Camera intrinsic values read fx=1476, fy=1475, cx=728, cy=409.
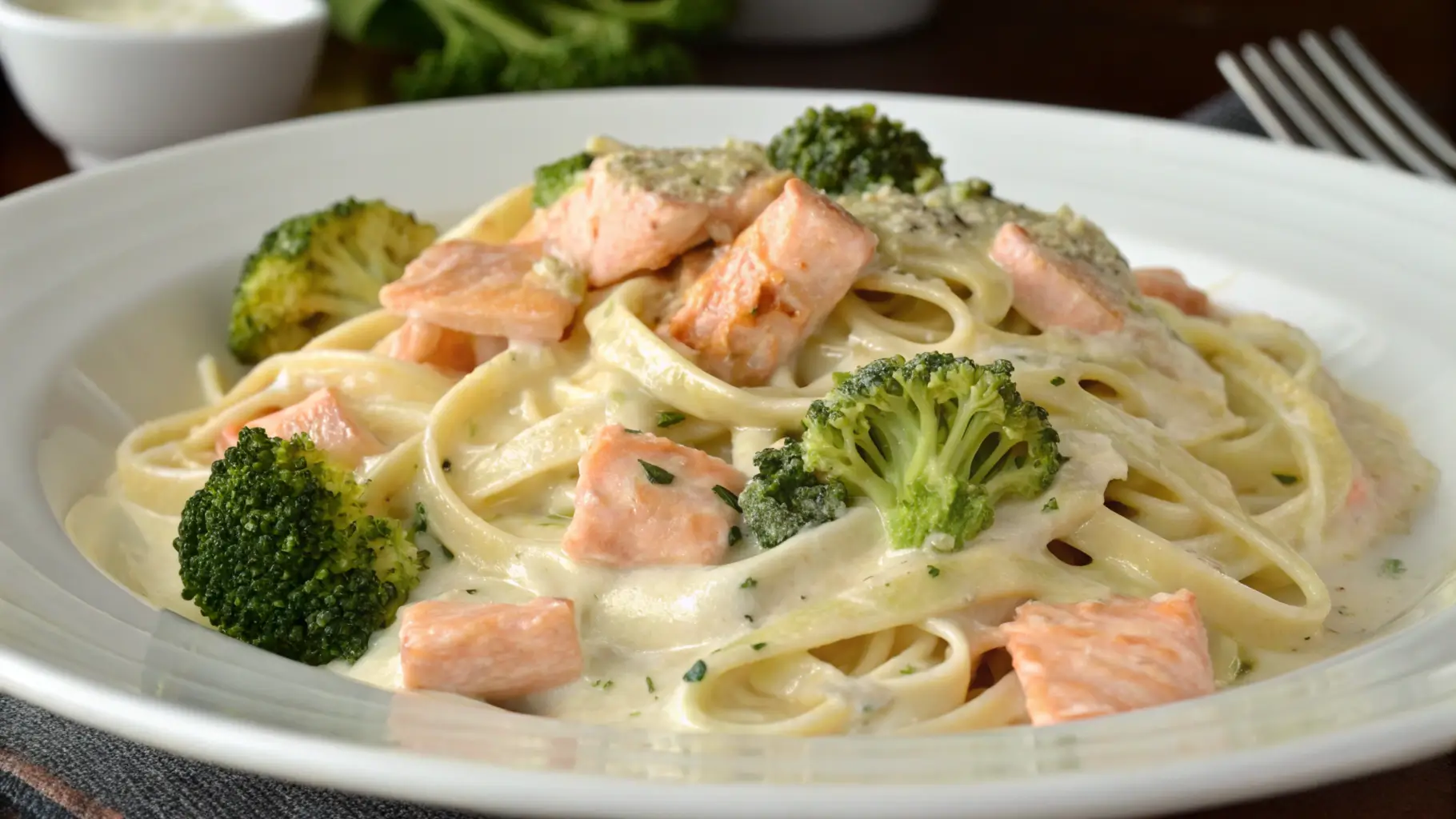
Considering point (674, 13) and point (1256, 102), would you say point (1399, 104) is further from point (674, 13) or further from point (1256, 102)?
point (674, 13)

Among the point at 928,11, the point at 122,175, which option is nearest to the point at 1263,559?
Result: the point at 122,175

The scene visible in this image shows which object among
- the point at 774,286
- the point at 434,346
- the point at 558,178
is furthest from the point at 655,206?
the point at 434,346

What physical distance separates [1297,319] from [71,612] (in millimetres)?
3570

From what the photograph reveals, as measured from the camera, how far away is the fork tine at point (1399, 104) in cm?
583

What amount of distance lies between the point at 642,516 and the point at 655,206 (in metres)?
0.81

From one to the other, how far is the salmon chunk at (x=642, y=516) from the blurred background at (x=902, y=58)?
150 inches

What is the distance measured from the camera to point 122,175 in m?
4.57

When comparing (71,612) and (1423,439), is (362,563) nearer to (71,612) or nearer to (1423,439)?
(71,612)

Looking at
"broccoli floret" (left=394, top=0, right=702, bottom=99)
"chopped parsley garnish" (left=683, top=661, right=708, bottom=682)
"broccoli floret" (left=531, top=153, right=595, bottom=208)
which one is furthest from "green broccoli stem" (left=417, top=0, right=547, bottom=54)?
"chopped parsley garnish" (left=683, top=661, right=708, bottom=682)

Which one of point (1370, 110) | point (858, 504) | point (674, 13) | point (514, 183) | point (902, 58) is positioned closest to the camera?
point (858, 504)

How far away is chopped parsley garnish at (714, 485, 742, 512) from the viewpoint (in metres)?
3.07

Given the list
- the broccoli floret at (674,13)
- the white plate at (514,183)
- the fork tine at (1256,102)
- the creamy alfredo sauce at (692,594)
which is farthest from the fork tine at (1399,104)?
the creamy alfredo sauce at (692,594)

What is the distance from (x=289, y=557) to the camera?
3000 mm

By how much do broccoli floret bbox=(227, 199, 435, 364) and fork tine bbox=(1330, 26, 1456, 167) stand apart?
4.04 m
